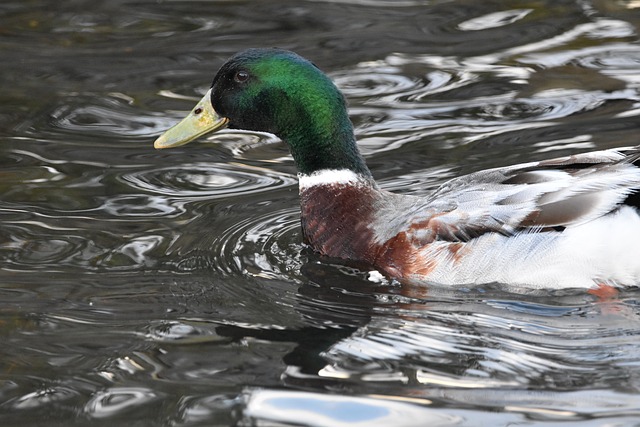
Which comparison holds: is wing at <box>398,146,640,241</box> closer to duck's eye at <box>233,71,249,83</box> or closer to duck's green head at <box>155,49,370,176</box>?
duck's green head at <box>155,49,370,176</box>

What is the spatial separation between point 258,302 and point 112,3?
5.99 m

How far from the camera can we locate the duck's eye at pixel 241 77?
22.3 ft

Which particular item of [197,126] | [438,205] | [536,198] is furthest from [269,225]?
[536,198]

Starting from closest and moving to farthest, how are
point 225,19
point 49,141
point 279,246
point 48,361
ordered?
point 48,361 → point 279,246 → point 49,141 → point 225,19

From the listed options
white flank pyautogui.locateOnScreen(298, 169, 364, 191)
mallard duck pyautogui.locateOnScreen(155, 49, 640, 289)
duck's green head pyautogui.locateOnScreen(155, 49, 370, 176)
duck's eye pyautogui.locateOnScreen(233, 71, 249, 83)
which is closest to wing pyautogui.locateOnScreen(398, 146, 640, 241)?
mallard duck pyautogui.locateOnScreen(155, 49, 640, 289)

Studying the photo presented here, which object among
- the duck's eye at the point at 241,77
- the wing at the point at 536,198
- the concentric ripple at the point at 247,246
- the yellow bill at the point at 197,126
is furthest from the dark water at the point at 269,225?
the duck's eye at the point at 241,77

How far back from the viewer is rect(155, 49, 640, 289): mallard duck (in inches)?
235

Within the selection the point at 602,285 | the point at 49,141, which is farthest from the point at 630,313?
the point at 49,141

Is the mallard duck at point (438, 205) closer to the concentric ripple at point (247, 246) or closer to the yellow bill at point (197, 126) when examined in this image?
the yellow bill at point (197, 126)

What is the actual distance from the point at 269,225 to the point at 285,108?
0.80 metres

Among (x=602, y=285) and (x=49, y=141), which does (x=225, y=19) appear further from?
(x=602, y=285)

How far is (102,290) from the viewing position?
6.21 metres

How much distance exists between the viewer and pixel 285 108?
22.4ft

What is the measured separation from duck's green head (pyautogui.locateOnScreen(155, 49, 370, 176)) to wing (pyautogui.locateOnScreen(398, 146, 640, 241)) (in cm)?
73
